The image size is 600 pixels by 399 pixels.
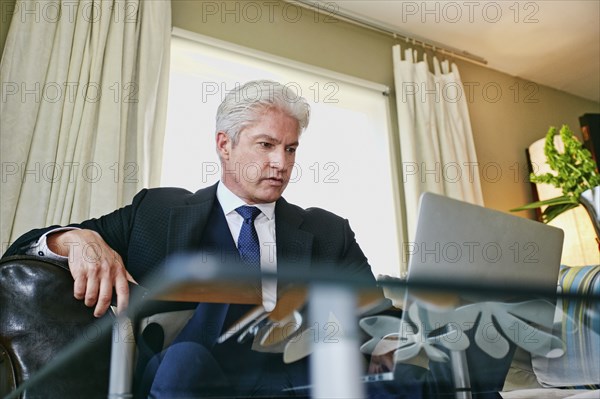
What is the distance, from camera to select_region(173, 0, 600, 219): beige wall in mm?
2834

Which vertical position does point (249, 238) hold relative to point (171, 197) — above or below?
below

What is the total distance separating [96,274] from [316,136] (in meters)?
2.10

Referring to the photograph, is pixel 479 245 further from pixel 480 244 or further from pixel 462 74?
pixel 462 74

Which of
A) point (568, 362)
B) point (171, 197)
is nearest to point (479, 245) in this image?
point (568, 362)

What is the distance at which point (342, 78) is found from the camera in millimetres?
3100

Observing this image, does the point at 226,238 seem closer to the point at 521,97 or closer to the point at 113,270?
the point at 113,270

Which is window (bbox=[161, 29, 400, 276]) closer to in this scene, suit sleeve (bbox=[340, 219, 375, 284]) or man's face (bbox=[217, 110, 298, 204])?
man's face (bbox=[217, 110, 298, 204])

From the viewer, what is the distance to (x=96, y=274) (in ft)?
3.02

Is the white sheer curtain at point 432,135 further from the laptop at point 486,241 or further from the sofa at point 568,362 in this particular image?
the sofa at point 568,362

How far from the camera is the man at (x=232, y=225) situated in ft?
3.52

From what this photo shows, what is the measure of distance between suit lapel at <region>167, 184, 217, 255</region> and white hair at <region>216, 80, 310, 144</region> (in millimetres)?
267

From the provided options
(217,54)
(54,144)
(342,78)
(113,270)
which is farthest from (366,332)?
(342,78)

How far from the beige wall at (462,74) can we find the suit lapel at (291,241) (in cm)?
138

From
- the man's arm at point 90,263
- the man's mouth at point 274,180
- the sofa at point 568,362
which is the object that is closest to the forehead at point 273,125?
the man's mouth at point 274,180
